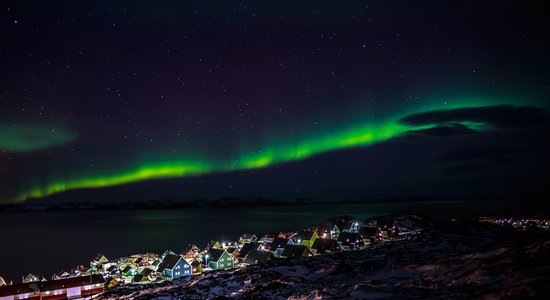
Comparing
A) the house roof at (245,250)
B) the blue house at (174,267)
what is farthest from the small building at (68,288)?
the house roof at (245,250)

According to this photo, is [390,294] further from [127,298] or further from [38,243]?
[38,243]

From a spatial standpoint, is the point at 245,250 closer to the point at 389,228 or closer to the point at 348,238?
the point at 348,238

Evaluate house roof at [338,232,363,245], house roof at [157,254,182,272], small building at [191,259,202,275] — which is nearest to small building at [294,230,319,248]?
house roof at [338,232,363,245]

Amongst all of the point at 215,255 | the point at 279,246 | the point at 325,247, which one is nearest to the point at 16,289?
the point at 215,255

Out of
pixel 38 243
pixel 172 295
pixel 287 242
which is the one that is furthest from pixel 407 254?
pixel 38 243

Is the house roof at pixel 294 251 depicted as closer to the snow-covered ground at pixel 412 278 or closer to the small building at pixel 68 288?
the snow-covered ground at pixel 412 278
